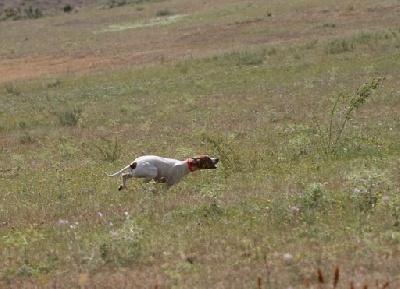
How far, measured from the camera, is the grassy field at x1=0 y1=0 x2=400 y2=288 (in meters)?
6.93

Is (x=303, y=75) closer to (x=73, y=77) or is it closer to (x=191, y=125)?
(x=191, y=125)

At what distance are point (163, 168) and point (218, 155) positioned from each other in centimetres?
223

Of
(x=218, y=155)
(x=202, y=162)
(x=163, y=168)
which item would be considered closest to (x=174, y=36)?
(x=218, y=155)

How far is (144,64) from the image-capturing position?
28.4 meters

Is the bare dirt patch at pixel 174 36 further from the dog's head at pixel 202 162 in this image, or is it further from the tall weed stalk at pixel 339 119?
the dog's head at pixel 202 162

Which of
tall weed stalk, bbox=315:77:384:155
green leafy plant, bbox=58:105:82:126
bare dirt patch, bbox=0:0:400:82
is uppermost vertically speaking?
tall weed stalk, bbox=315:77:384:155

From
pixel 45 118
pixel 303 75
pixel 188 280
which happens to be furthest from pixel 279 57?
pixel 188 280

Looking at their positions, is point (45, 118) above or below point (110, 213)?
below

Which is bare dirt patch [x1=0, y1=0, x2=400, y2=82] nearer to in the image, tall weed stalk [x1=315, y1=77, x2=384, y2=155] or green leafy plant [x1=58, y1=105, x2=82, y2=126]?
green leafy plant [x1=58, y1=105, x2=82, y2=126]

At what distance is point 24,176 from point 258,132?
4.65 m

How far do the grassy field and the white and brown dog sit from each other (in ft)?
0.83

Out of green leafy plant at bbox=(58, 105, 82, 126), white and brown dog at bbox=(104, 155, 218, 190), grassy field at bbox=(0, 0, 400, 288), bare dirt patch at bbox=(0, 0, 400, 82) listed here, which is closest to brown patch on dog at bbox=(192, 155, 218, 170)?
white and brown dog at bbox=(104, 155, 218, 190)

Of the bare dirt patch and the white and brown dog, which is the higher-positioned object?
the white and brown dog

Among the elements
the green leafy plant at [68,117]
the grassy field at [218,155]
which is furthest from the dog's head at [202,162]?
the green leafy plant at [68,117]
